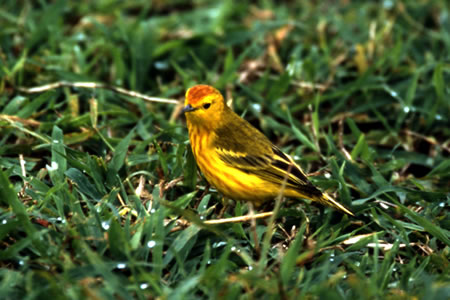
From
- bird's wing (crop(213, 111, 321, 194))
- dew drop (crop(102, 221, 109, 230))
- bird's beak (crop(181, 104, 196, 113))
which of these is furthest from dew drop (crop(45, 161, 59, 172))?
bird's wing (crop(213, 111, 321, 194))

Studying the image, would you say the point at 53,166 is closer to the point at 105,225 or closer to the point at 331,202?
the point at 105,225

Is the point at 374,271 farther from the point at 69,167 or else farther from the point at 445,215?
the point at 69,167

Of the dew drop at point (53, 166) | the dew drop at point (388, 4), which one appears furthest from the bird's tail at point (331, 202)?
the dew drop at point (388, 4)

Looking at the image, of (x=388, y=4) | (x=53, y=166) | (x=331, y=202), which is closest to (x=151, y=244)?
(x=53, y=166)

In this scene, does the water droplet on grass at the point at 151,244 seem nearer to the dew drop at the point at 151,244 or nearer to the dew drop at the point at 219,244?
the dew drop at the point at 151,244

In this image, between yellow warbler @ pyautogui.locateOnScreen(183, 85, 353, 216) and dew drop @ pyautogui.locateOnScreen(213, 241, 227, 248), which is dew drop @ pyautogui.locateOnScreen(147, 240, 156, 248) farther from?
yellow warbler @ pyautogui.locateOnScreen(183, 85, 353, 216)

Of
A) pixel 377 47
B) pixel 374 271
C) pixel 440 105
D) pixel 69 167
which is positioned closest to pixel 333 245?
pixel 374 271

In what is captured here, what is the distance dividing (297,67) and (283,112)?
613 millimetres

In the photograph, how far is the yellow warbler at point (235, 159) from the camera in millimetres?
3533

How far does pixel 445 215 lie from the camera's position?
3576 millimetres

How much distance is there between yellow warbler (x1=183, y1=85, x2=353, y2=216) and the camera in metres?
3.53

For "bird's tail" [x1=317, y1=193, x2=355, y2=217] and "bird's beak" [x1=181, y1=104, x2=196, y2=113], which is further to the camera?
"bird's beak" [x1=181, y1=104, x2=196, y2=113]

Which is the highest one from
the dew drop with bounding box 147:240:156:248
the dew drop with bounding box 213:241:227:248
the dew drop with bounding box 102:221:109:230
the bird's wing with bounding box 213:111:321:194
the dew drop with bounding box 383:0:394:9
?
the dew drop with bounding box 383:0:394:9

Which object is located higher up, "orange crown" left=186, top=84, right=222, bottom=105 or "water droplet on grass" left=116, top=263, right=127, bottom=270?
"orange crown" left=186, top=84, right=222, bottom=105
